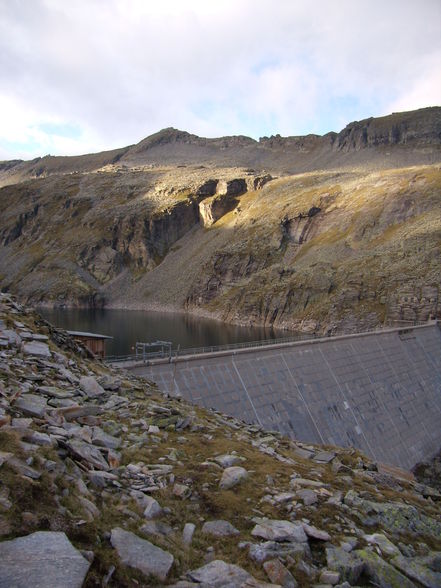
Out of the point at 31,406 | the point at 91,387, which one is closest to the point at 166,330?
the point at 91,387

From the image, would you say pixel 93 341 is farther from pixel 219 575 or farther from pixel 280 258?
pixel 280 258

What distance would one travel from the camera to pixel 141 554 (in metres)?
8.29

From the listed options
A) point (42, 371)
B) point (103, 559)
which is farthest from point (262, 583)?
point (42, 371)

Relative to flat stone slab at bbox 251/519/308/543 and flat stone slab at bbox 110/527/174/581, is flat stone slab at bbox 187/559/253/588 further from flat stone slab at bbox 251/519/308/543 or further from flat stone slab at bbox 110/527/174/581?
Result: flat stone slab at bbox 251/519/308/543

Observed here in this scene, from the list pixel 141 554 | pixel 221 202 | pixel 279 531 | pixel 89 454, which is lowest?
pixel 279 531

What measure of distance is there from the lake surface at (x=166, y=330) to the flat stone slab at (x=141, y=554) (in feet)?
212

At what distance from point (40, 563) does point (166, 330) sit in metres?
100

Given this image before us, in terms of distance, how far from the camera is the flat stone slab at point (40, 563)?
659 centimetres

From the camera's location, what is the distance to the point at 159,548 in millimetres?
8719

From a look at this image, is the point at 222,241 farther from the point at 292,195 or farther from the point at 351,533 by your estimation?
the point at 351,533

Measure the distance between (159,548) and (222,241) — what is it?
16186 cm

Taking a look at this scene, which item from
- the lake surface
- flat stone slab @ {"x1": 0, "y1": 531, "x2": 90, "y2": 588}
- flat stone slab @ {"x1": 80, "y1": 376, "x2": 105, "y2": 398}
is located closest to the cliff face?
the lake surface

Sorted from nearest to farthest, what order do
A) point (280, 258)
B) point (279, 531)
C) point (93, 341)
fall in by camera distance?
point (279, 531) → point (93, 341) → point (280, 258)

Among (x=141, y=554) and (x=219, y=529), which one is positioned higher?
(x=141, y=554)
